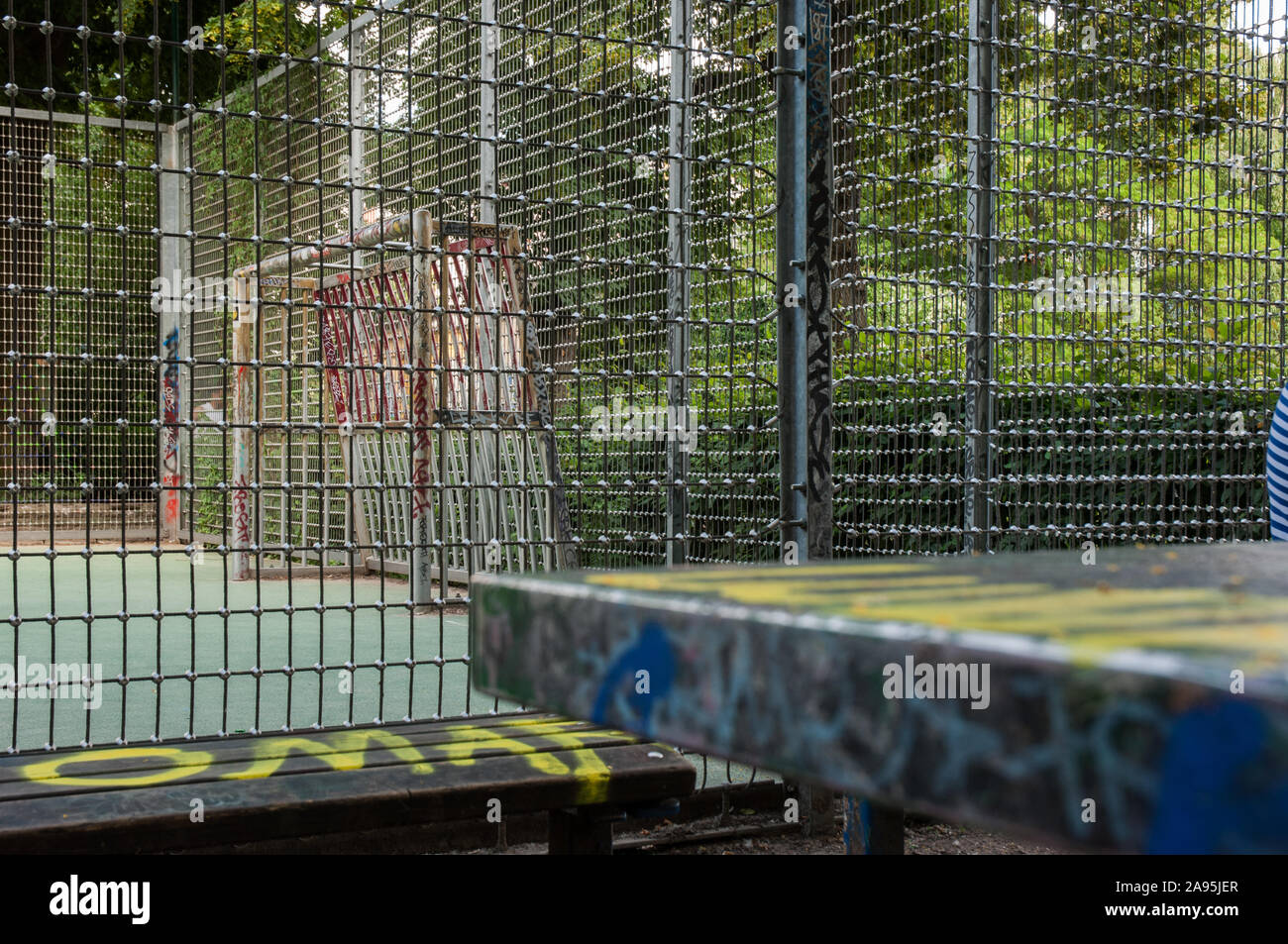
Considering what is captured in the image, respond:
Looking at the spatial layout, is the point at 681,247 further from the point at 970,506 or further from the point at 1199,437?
the point at 1199,437

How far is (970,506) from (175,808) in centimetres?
249

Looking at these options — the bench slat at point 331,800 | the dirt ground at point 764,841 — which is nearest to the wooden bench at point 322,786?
the bench slat at point 331,800

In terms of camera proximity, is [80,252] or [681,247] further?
[80,252]

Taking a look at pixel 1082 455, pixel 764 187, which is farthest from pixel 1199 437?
pixel 764 187

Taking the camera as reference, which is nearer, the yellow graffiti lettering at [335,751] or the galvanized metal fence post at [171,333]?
the yellow graffiti lettering at [335,751]

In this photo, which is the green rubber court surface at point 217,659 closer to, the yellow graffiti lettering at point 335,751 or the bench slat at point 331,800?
the yellow graffiti lettering at point 335,751

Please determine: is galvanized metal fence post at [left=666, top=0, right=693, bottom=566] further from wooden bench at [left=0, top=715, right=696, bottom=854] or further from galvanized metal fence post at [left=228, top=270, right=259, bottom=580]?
galvanized metal fence post at [left=228, top=270, right=259, bottom=580]

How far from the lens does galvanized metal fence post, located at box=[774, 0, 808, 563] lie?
2971 millimetres

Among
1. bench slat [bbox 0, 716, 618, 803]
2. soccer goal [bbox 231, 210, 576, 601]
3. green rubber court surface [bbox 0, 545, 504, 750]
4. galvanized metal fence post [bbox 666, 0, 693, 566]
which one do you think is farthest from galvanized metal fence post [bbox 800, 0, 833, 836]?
soccer goal [bbox 231, 210, 576, 601]

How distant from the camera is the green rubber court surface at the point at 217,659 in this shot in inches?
105

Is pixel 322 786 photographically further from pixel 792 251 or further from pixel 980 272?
pixel 980 272

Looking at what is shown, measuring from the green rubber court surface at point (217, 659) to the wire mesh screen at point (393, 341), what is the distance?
29 millimetres
